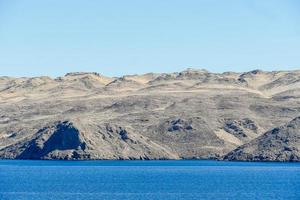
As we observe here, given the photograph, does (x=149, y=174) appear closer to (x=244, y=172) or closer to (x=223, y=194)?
(x=244, y=172)

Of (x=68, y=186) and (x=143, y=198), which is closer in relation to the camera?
(x=143, y=198)

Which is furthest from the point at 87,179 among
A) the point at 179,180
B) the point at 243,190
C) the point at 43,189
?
the point at 243,190

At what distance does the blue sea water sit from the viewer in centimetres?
11406

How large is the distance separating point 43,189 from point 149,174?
158ft

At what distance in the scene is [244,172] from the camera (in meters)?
178

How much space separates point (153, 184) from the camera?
13888 centimetres

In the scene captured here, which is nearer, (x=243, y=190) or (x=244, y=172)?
(x=243, y=190)

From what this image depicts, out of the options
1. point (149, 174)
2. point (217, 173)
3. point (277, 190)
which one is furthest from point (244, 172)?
point (277, 190)

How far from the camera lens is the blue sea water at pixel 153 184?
114062mm

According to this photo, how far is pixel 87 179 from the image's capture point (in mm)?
151750

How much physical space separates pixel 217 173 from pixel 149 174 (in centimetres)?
1505

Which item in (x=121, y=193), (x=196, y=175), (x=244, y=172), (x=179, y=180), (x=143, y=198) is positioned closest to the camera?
(x=143, y=198)

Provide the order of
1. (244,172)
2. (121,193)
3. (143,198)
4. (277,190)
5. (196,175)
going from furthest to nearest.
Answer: (244,172) → (196,175) → (277,190) → (121,193) → (143,198)

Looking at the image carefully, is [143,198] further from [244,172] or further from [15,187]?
[244,172]
